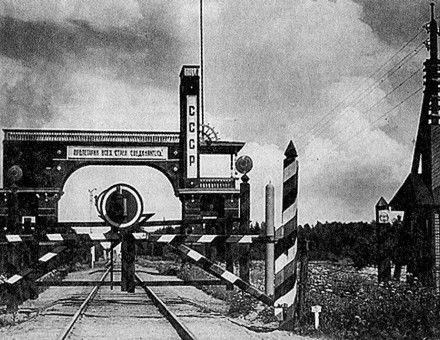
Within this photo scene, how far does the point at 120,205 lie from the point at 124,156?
1718 cm

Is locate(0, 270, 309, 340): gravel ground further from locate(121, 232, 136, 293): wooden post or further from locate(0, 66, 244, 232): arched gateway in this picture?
locate(0, 66, 244, 232): arched gateway

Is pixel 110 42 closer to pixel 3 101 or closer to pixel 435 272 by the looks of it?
pixel 3 101

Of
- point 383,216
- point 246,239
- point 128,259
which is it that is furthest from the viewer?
point 383,216

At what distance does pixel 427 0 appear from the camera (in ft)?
29.3

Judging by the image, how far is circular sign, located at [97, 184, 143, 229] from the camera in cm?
987

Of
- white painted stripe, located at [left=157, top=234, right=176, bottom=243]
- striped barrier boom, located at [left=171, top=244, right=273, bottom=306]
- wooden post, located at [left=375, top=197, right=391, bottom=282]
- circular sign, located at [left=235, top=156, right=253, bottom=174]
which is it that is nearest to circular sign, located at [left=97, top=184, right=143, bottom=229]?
white painted stripe, located at [left=157, top=234, right=176, bottom=243]

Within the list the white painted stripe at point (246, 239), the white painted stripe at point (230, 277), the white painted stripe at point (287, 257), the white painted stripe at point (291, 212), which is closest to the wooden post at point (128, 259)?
the white painted stripe at point (230, 277)

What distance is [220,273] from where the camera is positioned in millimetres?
9836

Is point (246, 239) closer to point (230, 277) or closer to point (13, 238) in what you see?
point (230, 277)

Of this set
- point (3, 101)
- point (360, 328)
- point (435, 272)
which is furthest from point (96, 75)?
point (435, 272)

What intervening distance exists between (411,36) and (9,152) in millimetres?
19585

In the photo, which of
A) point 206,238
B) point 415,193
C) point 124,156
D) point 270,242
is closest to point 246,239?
point 270,242

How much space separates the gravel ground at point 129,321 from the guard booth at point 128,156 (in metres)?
13.1

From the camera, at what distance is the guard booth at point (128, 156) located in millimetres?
26750
